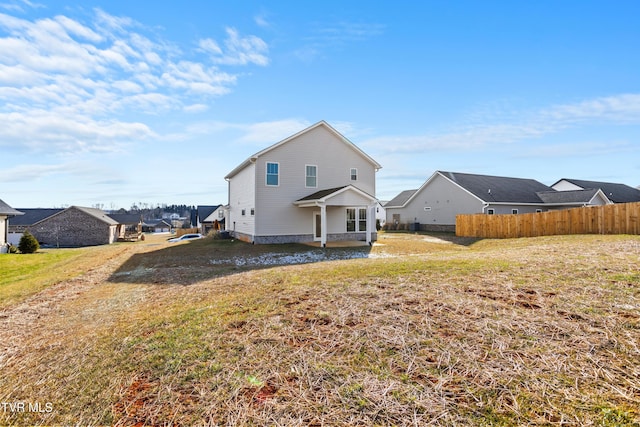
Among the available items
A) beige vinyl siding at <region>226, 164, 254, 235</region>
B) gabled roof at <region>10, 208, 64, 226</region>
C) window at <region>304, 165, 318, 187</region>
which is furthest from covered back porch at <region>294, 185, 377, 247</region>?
gabled roof at <region>10, 208, 64, 226</region>

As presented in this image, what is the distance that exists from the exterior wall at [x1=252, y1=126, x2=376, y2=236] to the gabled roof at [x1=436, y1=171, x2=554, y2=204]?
13807 mm

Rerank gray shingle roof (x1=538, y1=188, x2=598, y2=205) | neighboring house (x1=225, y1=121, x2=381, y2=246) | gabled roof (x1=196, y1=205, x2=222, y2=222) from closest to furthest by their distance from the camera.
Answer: neighboring house (x1=225, y1=121, x2=381, y2=246) → gray shingle roof (x1=538, y1=188, x2=598, y2=205) → gabled roof (x1=196, y1=205, x2=222, y2=222)

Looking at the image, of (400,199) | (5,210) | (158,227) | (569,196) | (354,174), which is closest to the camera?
(354,174)

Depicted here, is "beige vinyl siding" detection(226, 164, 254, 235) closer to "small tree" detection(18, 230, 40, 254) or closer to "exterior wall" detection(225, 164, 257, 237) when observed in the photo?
"exterior wall" detection(225, 164, 257, 237)

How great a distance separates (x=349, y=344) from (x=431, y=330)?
3.47 feet

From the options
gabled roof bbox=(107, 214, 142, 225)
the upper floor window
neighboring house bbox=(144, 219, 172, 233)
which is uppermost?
the upper floor window

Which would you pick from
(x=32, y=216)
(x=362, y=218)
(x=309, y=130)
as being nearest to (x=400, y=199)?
(x=362, y=218)

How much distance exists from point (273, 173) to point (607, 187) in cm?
4120

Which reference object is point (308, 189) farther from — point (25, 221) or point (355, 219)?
point (25, 221)

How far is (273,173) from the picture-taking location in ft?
62.7

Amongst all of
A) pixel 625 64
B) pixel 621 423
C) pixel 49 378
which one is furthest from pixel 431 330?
pixel 625 64

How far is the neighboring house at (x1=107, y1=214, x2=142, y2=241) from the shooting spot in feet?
165

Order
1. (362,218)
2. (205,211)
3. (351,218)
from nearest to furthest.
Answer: (351,218) < (362,218) < (205,211)

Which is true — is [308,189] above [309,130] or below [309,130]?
below
